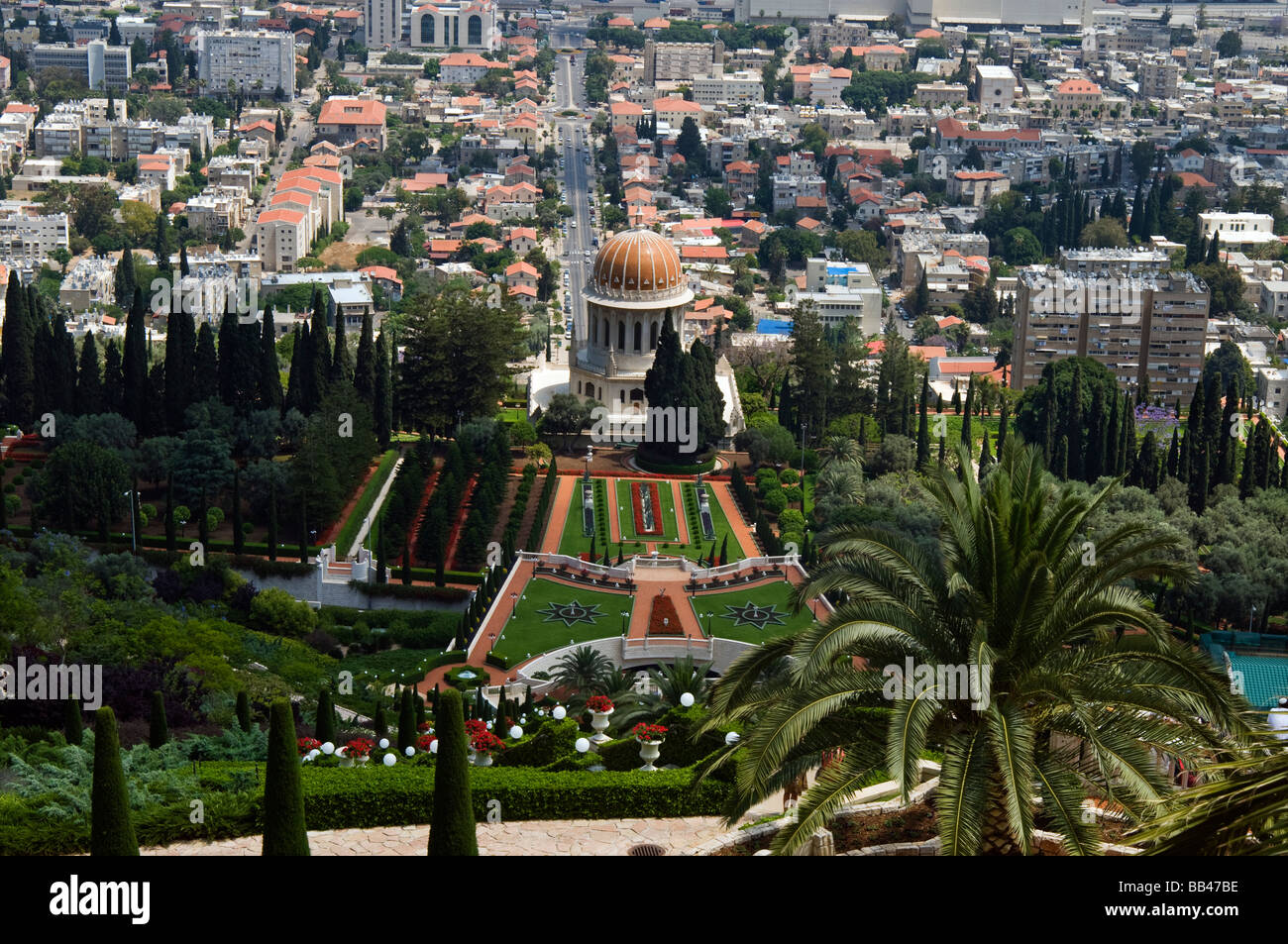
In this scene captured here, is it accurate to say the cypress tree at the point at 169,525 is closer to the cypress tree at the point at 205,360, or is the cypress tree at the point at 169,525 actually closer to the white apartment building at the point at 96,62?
the cypress tree at the point at 205,360

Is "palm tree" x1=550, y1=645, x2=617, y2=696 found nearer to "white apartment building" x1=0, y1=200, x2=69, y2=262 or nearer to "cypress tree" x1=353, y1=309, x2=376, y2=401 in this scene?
"cypress tree" x1=353, y1=309, x2=376, y2=401

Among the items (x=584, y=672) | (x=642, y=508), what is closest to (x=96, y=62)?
(x=642, y=508)

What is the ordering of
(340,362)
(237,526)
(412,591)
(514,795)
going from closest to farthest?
(514,795) → (412,591) → (237,526) → (340,362)

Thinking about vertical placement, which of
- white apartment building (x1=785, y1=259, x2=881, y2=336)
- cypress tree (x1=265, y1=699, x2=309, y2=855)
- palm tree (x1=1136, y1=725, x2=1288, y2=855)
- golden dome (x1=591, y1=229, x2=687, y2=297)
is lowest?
white apartment building (x1=785, y1=259, x2=881, y2=336)

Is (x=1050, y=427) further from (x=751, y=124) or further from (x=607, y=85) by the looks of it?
(x=607, y=85)

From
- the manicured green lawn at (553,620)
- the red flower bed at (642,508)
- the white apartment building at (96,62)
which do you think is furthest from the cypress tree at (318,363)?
the white apartment building at (96,62)

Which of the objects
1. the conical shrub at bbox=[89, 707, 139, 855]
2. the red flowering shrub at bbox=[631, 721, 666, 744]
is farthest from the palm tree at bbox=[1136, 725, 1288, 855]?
the red flowering shrub at bbox=[631, 721, 666, 744]

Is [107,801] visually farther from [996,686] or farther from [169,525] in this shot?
[169,525]
